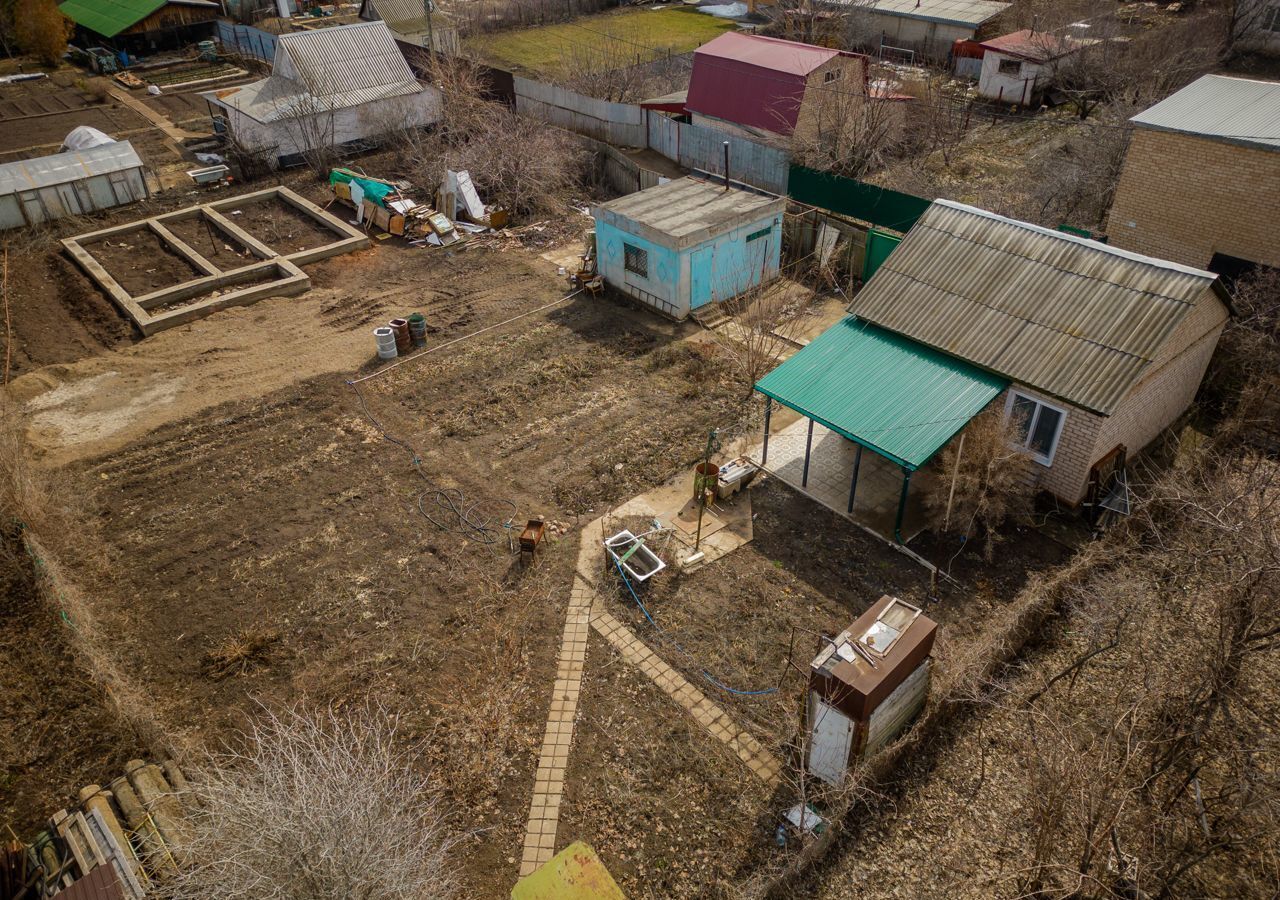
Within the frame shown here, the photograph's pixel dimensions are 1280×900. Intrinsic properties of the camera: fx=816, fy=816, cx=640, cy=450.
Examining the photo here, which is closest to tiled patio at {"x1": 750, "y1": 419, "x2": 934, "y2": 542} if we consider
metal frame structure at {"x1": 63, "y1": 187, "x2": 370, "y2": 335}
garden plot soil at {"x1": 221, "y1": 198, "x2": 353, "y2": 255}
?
metal frame structure at {"x1": 63, "y1": 187, "x2": 370, "y2": 335}

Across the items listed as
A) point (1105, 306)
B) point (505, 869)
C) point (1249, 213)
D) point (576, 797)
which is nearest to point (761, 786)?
point (576, 797)

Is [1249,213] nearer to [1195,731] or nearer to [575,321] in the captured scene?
[1195,731]

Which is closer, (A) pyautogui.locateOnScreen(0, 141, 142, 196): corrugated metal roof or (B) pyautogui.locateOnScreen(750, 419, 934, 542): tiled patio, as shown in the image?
(B) pyautogui.locateOnScreen(750, 419, 934, 542): tiled patio

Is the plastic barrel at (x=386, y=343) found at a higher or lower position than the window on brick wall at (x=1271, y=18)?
lower

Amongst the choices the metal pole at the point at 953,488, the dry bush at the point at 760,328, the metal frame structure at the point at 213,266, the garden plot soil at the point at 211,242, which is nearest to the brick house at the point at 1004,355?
the metal pole at the point at 953,488

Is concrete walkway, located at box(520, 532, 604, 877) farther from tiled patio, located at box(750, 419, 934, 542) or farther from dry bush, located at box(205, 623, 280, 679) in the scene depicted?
dry bush, located at box(205, 623, 280, 679)

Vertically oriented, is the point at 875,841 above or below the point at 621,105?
below

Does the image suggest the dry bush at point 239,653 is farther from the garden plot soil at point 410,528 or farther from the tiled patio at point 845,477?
the tiled patio at point 845,477
